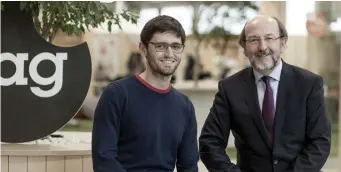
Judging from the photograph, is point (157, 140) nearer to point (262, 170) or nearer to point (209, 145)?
point (209, 145)

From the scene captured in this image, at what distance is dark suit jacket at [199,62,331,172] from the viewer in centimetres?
228

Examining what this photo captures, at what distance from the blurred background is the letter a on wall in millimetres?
127

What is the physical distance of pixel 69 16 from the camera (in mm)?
3068

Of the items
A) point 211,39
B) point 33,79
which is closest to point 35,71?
point 33,79

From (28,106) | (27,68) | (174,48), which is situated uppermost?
(174,48)

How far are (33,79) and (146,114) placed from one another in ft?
3.53

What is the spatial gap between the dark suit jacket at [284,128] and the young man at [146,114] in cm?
24

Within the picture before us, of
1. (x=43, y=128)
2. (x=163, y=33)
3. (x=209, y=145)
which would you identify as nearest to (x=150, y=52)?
(x=163, y=33)

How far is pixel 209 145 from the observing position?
7.72 feet

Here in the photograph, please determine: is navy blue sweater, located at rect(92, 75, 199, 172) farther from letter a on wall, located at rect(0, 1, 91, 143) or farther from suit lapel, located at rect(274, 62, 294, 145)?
letter a on wall, located at rect(0, 1, 91, 143)

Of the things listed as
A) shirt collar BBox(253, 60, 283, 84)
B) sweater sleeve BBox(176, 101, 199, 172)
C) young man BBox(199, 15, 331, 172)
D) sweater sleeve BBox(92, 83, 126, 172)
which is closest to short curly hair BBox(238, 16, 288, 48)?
young man BBox(199, 15, 331, 172)

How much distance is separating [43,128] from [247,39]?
1.32 m

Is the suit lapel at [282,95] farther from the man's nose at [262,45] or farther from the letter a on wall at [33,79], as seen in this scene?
the letter a on wall at [33,79]

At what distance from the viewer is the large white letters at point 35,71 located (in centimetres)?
301
